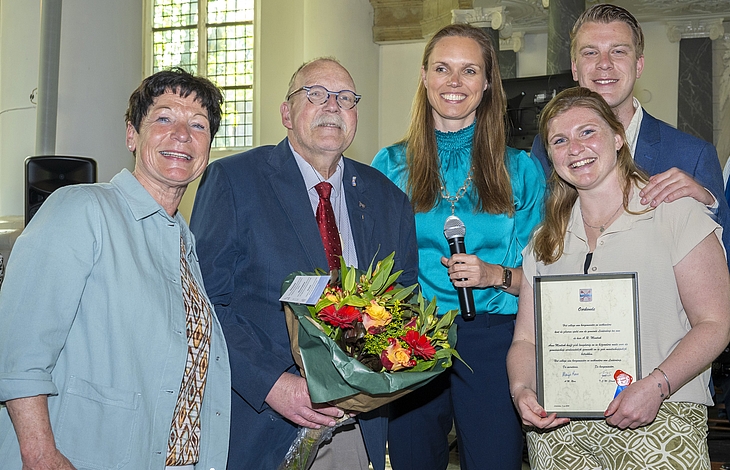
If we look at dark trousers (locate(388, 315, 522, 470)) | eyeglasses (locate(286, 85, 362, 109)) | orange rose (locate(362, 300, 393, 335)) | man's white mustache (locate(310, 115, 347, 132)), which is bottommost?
dark trousers (locate(388, 315, 522, 470))

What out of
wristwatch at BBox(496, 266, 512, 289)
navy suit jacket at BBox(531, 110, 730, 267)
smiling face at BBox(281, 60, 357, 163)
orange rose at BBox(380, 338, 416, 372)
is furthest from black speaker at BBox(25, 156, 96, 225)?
orange rose at BBox(380, 338, 416, 372)

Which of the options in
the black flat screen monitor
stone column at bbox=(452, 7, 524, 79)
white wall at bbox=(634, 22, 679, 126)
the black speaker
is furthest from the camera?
white wall at bbox=(634, 22, 679, 126)

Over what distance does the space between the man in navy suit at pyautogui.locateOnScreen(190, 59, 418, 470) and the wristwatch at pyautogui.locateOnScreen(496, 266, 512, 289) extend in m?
0.42

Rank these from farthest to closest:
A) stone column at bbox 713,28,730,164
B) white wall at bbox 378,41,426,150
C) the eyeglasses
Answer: white wall at bbox 378,41,426,150 → stone column at bbox 713,28,730,164 → the eyeglasses

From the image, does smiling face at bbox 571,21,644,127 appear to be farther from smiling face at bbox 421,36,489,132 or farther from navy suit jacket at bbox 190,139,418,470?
navy suit jacket at bbox 190,139,418,470

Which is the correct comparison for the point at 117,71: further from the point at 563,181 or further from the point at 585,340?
the point at 585,340

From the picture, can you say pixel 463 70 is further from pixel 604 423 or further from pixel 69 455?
pixel 69 455

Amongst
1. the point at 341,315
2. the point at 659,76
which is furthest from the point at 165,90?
the point at 659,76

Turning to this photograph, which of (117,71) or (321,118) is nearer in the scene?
(321,118)

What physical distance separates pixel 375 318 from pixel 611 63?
1.75 metres

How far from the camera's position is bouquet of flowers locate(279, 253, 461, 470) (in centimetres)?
212

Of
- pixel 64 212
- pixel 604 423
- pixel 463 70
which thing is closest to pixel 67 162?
pixel 463 70

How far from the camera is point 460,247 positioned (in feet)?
10.0

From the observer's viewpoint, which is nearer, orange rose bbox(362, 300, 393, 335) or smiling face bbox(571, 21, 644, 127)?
orange rose bbox(362, 300, 393, 335)
